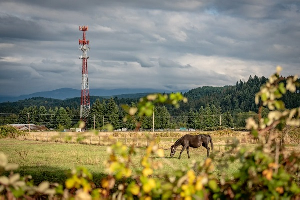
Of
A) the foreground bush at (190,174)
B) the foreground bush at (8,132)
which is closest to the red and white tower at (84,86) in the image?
the foreground bush at (8,132)

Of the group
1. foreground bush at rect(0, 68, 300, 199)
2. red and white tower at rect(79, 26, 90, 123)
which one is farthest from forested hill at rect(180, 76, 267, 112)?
foreground bush at rect(0, 68, 300, 199)

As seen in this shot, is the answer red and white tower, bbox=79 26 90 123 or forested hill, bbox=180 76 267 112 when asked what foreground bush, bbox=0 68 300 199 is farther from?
forested hill, bbox=180 76 267 112

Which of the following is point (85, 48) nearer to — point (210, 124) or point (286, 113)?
point (210, 124)

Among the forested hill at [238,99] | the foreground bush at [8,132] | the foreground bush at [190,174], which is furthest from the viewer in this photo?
the forested hill at [238,99]

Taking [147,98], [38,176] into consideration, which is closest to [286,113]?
[147,98]

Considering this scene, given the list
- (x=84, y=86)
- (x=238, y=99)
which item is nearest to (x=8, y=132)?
(x=84, y=86)

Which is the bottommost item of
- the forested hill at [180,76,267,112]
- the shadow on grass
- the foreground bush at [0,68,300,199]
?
the shadow on grass

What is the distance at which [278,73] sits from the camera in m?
3.57

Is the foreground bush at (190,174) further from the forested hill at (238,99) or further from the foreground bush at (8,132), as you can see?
the forested hill at (238,99)

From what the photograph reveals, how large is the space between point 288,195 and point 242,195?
375mm

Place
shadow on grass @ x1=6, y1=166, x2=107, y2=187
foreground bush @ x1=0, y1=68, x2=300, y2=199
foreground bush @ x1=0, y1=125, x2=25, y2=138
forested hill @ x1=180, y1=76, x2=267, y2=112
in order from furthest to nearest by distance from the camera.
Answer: forested hill @ x1=180, y1=76, x2=267, y2=112
foreground bush @ x1=0, y1=125, x2=25, y2=138
shadow on grass @ x1=6, y1=166, x2=107, y2=187
foreground bush @ x1=0, y1=68, x2=300, y2=199

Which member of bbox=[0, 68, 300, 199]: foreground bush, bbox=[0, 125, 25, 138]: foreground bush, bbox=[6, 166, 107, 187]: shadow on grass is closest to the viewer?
bbox=[0, 68, 300, 199]: foreground bush

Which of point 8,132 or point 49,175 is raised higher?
point 8,132

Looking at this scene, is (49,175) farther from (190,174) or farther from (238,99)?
(238,99)
